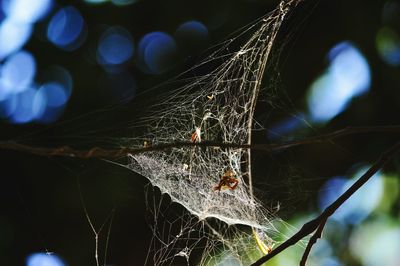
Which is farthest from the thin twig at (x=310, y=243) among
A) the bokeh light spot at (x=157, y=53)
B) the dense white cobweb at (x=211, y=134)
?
the bokeh light spot at (x=157, y=53)

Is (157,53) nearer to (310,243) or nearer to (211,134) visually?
(211,134)

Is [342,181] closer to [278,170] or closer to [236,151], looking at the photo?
[278,170]

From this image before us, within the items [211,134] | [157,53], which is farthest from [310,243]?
[157,53]

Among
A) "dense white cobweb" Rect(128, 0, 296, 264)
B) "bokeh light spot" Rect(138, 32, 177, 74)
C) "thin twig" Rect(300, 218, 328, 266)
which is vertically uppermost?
"bokeh light spot" Rect(138, 32, 177, 74)

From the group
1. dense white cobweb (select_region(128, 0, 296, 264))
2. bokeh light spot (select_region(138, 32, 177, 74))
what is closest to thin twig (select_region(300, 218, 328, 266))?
dense white cobweb (select_region(128, 0, 296, 264))

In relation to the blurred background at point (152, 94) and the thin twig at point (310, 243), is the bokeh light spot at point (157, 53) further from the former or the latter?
the thin twig at point (310, 243)

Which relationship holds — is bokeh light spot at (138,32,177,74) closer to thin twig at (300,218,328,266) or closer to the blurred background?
the blurred background

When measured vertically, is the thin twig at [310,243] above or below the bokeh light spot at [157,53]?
below

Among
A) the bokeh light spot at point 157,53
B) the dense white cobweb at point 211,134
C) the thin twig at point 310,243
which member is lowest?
the thin twig at point 310,243
